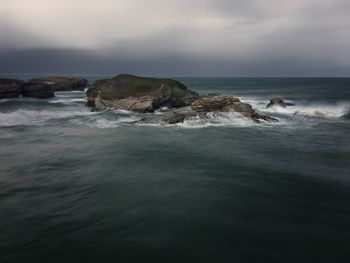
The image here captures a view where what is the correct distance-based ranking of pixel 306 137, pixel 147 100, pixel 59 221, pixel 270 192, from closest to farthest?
pixel 59 221
pixel 270 192
pixel 306 137
pixel 147 100

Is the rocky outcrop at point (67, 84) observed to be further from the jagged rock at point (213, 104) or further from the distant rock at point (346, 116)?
the distant rock at point (346, 116)

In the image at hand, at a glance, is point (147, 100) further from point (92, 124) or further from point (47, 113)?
point (47, 113)

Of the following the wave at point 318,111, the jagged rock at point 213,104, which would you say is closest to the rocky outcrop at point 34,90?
the jagged rock at point 213,104

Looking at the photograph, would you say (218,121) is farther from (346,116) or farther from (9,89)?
(9,89)

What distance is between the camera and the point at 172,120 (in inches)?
1499

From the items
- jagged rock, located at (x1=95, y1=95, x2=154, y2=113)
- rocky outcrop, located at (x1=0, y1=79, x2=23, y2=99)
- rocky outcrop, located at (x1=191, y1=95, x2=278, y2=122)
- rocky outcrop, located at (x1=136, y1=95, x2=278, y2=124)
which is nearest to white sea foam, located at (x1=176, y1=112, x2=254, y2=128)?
rocky outcrop, located at (x1=136, y1=95, x2=278, y2=124)

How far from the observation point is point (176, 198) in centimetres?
1576

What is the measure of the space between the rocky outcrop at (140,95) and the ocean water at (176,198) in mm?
18480

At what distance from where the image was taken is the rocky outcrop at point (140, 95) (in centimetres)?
4956

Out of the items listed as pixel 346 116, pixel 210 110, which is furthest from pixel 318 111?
pixel 210 110

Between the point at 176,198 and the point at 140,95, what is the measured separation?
36.3 meters

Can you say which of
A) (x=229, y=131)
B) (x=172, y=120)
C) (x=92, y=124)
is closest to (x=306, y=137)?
(x=229, y=131)

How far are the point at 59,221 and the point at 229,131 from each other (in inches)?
902

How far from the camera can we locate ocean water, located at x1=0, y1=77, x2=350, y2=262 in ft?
36.8
